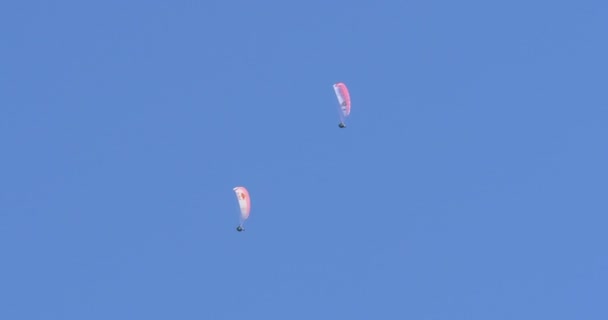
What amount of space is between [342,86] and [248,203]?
918cm

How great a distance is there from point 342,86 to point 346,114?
75.7 inches

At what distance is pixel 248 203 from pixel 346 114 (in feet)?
26.6

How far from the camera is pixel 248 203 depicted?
6560 inches

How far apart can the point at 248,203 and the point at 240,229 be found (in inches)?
65.5

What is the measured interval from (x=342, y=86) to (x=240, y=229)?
1073cm

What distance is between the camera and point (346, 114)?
166875 mm

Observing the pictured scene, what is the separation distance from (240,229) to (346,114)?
9576 millimetres

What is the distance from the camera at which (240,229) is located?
16650 cm
